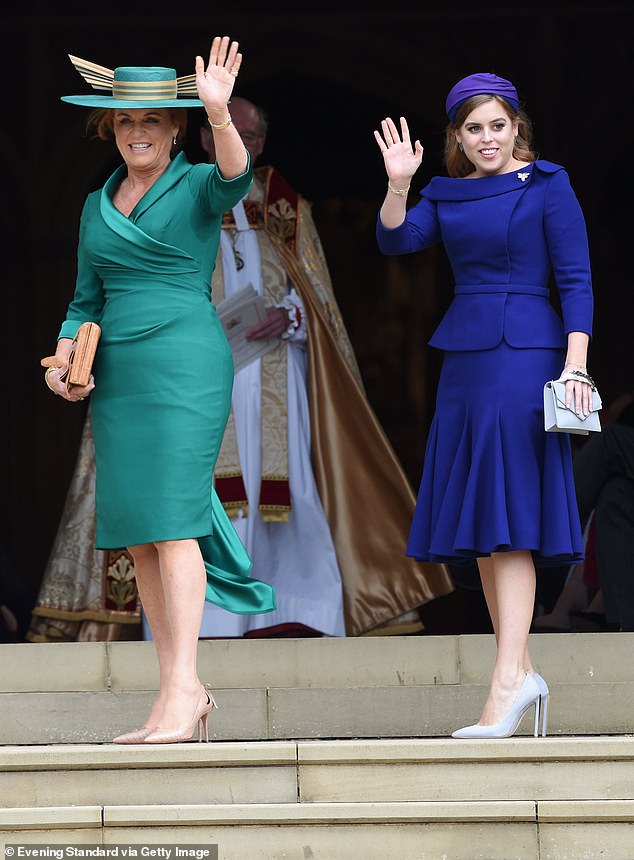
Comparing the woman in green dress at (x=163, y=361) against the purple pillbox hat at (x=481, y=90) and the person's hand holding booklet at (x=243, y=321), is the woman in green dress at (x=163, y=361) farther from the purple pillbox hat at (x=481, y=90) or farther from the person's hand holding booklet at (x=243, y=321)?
the person's hand holding booklet at (x=243, y=321)

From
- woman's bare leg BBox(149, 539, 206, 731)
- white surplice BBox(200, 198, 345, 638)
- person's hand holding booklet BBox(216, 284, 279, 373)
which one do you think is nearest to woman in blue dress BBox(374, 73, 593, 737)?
woman's bare leg BBox(149, 539, 206, 731)

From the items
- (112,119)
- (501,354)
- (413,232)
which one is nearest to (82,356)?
(112,119)

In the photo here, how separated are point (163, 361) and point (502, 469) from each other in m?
1.00

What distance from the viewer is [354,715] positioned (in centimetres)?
657

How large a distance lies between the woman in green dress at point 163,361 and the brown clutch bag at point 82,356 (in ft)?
0.11

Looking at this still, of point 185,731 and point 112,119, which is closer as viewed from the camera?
point 185,731

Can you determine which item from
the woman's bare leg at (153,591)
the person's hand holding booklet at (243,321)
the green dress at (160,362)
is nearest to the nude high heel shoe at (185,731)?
the woman's bare leg at (153,591)

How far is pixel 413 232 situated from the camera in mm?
5809

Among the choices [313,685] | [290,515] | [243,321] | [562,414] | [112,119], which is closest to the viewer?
[562,414]

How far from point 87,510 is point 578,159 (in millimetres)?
2985

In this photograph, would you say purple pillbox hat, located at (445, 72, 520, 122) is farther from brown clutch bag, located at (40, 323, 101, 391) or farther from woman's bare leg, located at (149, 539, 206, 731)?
woman's bare leg, located at (149, 539, 206, 731)

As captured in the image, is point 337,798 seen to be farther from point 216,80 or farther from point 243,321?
point 243,321

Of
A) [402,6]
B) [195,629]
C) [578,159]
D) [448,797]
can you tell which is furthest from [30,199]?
[448,797]

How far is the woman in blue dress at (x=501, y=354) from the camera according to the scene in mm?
5586
